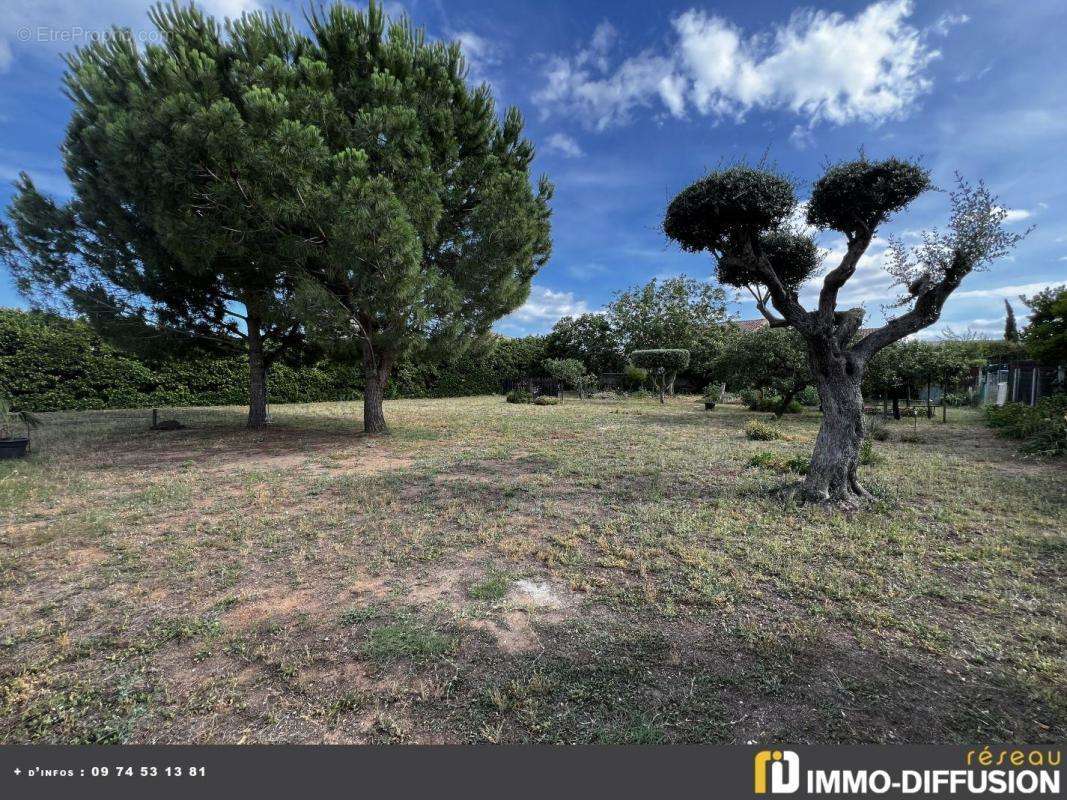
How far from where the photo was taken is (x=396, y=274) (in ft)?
21.4

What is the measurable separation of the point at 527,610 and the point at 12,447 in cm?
845

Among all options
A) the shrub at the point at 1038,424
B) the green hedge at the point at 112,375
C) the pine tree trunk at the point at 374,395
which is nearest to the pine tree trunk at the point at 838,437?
the shrub at the point at 1038,424

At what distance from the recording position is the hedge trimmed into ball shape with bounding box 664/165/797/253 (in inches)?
161

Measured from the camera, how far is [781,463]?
18.7ft

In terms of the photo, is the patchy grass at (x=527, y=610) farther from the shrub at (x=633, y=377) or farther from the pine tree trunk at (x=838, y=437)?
Result: the shrub at (x=633, y=377)

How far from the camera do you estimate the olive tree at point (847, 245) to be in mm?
3789

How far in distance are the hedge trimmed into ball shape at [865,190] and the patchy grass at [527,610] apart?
2830 mm

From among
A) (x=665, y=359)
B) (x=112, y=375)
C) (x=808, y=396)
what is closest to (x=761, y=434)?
(x=808, y=396)

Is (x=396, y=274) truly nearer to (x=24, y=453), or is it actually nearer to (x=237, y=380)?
(x=24, y=453)

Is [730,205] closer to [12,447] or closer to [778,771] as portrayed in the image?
[778,771]

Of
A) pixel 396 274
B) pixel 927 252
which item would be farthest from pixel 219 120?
pixel 927 252

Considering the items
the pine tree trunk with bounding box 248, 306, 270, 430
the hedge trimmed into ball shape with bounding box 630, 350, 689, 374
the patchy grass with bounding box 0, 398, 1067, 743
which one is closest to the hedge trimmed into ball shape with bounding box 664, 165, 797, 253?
the patchy grass with bounding box 0, 398, 1067, 743

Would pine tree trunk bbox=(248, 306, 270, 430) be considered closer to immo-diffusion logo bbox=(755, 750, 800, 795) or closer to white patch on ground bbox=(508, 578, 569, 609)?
white patch on ground bbox=(508, 578, 569, 609)

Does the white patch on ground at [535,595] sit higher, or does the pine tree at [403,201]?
the pine tree at [403,201]
